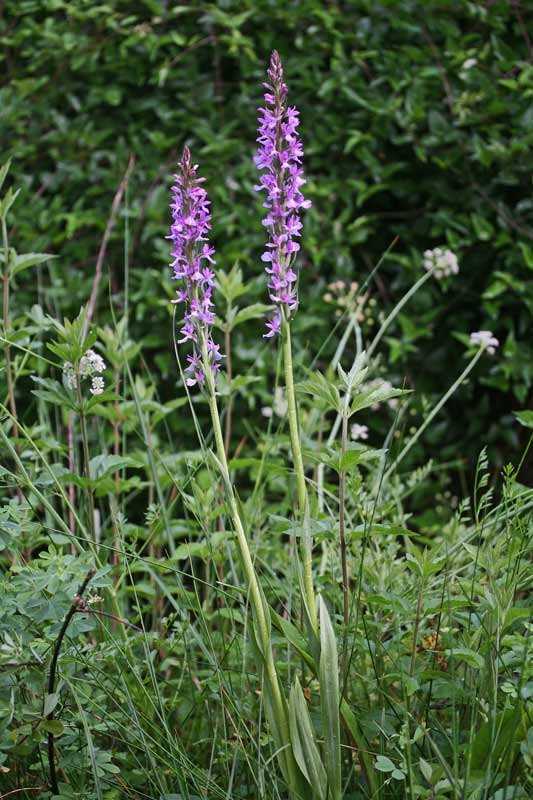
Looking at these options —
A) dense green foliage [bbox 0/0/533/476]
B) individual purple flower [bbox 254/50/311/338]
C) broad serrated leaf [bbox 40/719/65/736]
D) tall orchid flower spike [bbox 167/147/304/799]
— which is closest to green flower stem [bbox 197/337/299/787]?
tall orchid flower spike [bbox 167/147/304/799]

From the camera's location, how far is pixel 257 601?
1.33m

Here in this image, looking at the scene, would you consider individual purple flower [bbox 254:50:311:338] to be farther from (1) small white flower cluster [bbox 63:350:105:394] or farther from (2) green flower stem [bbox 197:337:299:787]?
(1) small white flower cluster [bbox 63:350:105:394]

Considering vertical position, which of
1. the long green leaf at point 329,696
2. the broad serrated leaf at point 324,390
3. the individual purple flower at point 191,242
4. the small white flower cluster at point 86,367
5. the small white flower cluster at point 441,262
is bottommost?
the small white flower cluster at point 441,262

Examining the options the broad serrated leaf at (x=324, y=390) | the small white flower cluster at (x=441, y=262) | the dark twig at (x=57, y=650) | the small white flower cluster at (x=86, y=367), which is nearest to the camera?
the dark twig at (x=57, y=650)

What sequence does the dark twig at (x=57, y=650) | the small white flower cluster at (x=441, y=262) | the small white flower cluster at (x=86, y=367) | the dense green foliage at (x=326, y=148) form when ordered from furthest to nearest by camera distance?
1. the dense green foliage at (x=326, y=148)
2. the small white flower cluster at (x=441, y=262)
3. the small white flower cluster at (x=86, y=367)
4. the dark twig at (x=57, y=650)

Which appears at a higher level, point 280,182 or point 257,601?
point 280,182

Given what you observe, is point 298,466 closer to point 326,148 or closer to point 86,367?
point 86,367

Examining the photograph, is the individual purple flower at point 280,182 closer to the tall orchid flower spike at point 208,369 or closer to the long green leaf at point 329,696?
the tall orchid flower spike at point 208,369

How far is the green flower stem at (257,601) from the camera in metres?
1.32

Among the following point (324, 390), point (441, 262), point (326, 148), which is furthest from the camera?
point (326, 148)

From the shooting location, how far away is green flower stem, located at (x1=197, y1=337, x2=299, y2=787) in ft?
4.34

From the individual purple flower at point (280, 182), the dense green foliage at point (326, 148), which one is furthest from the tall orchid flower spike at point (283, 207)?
the dense green foliage at point (326, 148)

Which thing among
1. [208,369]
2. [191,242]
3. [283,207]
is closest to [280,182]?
[283,207]

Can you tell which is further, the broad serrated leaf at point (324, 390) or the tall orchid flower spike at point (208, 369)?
the broad serrated leaf at point (324, 390)
